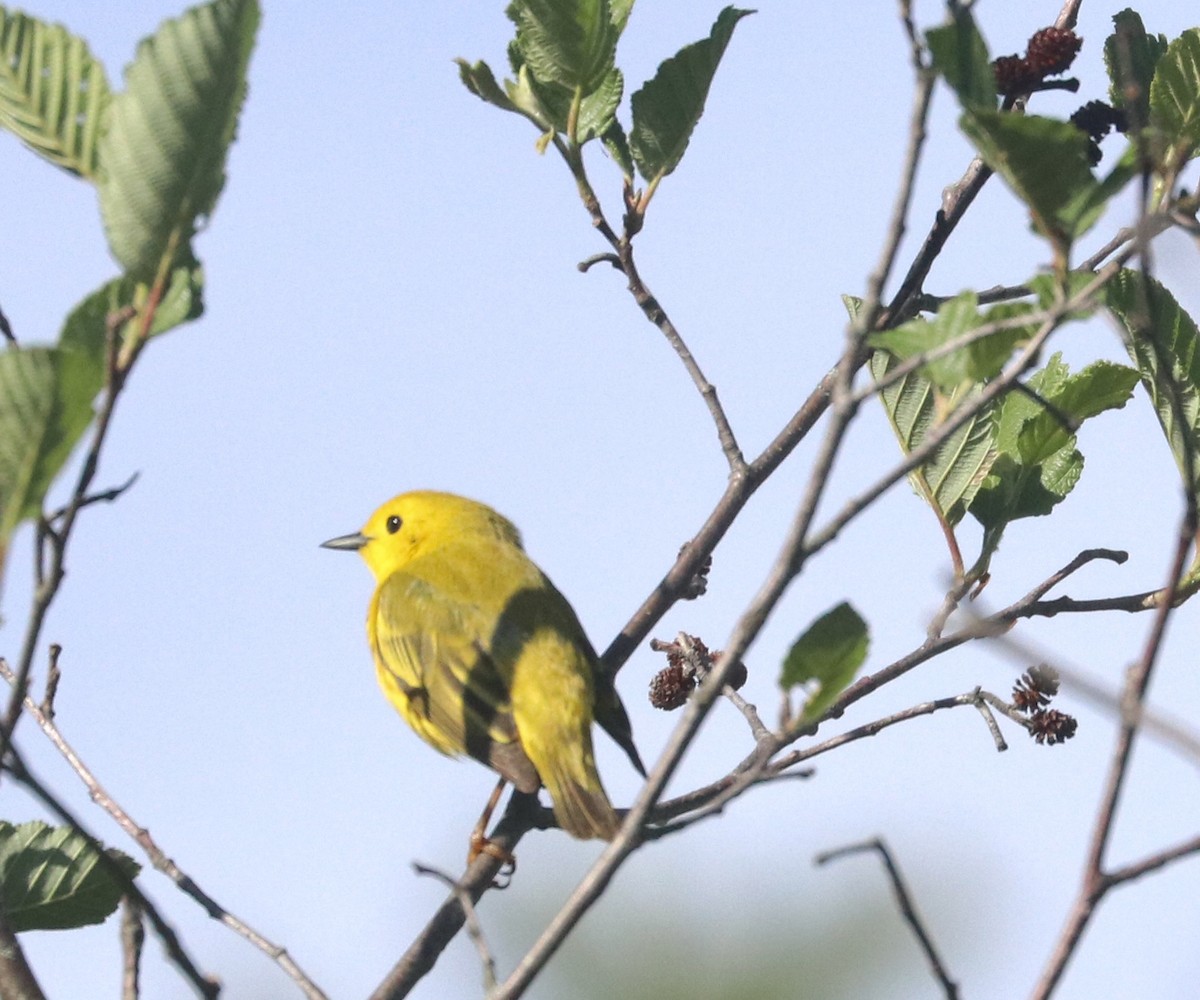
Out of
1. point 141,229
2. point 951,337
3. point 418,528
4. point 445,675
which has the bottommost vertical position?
point 951,337

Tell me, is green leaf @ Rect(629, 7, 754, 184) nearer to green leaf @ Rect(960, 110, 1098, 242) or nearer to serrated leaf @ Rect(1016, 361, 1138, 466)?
serrated leaf @ Rect(1016, 361, 1138, 466)

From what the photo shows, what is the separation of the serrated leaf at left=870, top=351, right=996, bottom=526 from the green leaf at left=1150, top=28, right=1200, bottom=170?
0.74 meters

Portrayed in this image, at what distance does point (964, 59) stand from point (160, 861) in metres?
1.82

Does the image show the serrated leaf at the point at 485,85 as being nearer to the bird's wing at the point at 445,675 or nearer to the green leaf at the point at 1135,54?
the green leaf at the point at 1135,54

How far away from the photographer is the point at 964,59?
2.21 m

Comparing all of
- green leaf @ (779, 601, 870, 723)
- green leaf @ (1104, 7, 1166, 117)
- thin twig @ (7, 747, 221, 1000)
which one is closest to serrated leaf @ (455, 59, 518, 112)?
green leaf @ (1104, 7, 1166, 117)

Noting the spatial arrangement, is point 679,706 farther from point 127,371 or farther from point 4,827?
point 127,371

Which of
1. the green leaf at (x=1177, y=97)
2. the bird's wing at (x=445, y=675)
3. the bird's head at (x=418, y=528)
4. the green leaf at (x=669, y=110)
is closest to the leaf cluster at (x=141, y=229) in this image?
the green leaf at (x=669, y=110)

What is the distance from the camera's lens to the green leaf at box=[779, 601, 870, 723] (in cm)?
221

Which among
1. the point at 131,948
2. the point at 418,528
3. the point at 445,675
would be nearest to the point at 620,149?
the point at 445,675

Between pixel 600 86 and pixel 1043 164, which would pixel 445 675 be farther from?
pixel 1043 164

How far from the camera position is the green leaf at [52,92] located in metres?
2.26

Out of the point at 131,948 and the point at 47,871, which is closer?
the point at 131,948

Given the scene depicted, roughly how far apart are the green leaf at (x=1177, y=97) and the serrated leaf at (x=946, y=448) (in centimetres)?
74
